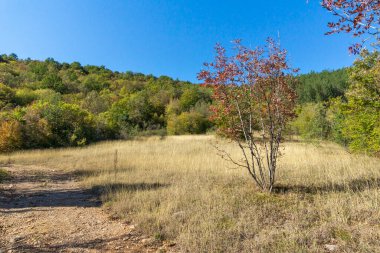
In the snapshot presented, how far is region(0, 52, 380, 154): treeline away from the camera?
9.29 metres

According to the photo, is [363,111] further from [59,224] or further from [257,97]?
[59,224]

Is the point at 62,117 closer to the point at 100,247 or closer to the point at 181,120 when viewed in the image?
the point at 181,120

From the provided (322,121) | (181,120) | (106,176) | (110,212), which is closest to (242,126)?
(110,212)

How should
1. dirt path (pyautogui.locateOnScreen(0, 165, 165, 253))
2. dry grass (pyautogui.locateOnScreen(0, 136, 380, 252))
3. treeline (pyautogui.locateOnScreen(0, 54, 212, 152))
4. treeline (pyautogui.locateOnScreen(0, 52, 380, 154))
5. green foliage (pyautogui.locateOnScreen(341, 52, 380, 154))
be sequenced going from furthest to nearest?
treeline (pyautogui.locateOnScreen(0, 54, 212, 152)), treeline (pyautogui.locateOnScreen(0, 52, 380, 154)), green foliage (pyautogui.locateOnScreen(341, 52, 380, 154)), dirt path (pyautogui.locateOnScreen(0, 165, 165, 253)), dry grass (pyautogui.locateOnScreen(0, 136, 380, 252))

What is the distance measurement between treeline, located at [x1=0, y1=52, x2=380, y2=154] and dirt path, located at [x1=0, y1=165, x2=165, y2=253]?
15.1 feet

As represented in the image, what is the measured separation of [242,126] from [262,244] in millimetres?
3247

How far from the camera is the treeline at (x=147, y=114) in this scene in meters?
9.29

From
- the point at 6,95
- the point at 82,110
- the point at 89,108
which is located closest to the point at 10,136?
the point at 82,110

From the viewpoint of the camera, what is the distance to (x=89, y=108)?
42938 mm

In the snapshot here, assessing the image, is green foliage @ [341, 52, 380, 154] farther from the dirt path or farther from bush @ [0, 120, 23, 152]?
bush @ [0, 120, 23, 152]

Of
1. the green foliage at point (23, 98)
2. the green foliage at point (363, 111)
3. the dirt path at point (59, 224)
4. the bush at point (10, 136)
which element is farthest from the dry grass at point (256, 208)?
the green foliage at point (23, 98)

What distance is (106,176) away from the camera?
30.3ft

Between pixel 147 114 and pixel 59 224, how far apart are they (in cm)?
3933

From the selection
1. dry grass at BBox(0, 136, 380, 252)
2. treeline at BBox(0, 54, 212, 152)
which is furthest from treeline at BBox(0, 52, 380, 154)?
dry grass at BBox(0, 136, 380, 252)
